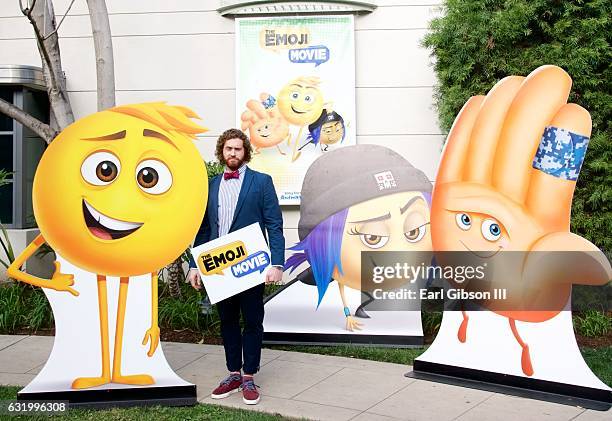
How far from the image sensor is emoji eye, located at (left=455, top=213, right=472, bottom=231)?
16.6 ft

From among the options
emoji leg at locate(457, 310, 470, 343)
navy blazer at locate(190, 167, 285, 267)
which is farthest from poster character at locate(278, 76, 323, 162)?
emoji leg at locate(457, 310, 470, 343)

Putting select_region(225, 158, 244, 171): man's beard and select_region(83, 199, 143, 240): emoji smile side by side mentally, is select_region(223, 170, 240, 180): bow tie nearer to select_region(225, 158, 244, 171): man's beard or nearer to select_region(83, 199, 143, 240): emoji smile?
select_region(225, 158, 244, 171): man's beard

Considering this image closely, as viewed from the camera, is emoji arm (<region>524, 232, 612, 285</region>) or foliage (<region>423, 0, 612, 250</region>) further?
foliage (<region>423, 0, 612, 250</region>)

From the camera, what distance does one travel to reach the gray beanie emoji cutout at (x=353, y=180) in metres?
6.18

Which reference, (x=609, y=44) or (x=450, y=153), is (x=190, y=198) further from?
(x=609, y=44)

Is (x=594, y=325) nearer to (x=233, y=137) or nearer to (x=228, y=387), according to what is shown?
(x=228, y=387)

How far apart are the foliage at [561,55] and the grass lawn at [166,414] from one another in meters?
4.48

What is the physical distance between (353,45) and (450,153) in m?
3.89

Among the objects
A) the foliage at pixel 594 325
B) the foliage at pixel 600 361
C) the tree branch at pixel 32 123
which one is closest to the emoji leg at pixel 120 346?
the tree branch at pixel 32 123

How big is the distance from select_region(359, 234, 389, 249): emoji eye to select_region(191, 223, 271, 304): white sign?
70.0 inches

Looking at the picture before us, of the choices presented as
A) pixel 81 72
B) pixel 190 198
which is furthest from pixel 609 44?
pixel 81 72

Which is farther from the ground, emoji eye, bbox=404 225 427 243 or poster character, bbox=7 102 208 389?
poster character, bbox=7 102 208 389

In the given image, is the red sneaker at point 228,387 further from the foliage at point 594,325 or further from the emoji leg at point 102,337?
the foliage at point 594,325

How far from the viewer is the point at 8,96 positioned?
9031mm
